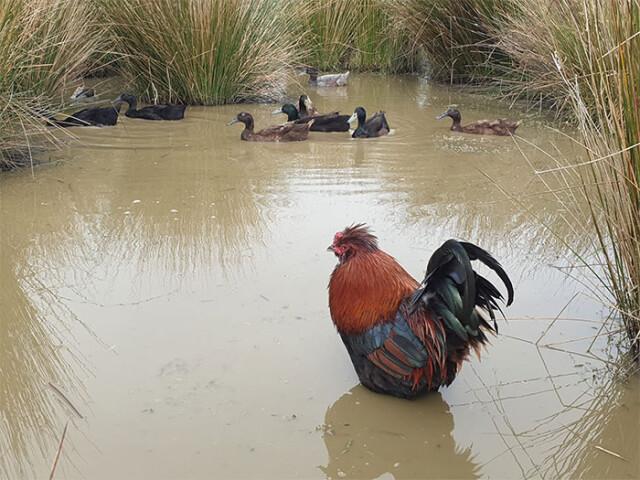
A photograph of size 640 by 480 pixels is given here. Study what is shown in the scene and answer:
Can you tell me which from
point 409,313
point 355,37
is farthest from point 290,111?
point 409,313

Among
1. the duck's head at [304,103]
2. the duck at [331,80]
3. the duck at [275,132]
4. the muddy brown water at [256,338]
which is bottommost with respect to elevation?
the muddy brown water at [256,338]

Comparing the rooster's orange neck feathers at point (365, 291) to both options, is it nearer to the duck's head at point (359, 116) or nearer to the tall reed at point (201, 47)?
the duck's head at point (359, 116)

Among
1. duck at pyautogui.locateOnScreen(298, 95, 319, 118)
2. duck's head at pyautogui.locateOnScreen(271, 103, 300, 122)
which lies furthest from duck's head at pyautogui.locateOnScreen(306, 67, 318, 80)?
duck's head at pyautogui.locateOnScreen(271, 103, 300, 122)

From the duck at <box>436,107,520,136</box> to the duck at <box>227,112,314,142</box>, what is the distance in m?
1.66

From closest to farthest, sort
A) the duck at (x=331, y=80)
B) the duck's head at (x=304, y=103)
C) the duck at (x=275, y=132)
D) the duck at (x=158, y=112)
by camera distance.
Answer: the duck at (x=275, y=132) → the duck at (x=158, y=112) → the duck's head at (x=304, y=103) → the duck at (x=331, y=80)

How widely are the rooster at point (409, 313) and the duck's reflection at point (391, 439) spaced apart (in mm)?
85

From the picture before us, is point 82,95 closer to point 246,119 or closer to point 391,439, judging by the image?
Result: point 246,119

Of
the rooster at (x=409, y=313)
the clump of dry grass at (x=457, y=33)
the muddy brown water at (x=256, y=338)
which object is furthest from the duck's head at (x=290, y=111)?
the rooster at (x=409, y=313)

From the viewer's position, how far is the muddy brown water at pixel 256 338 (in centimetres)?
311

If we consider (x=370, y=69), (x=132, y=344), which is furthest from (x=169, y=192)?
(x=370, y=69)

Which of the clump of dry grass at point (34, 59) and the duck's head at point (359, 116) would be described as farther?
the duck's head at point (359, 116)

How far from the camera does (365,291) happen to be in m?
3.45

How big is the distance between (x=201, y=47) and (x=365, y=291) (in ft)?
20.7

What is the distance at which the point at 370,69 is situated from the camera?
1301 cm
